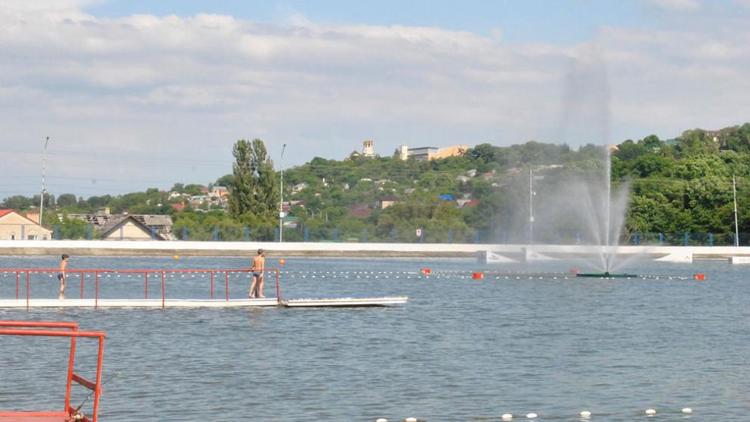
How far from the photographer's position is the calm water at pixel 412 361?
25.2m

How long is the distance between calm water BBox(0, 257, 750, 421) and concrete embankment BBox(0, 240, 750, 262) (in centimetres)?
5062

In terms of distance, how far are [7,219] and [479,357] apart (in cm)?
13866

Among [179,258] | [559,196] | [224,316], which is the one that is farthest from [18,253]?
[224,316]

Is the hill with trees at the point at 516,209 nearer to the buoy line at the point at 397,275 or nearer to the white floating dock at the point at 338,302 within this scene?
the buoy line at the point at 397,275

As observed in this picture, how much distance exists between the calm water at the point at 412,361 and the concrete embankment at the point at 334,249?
50.6 m

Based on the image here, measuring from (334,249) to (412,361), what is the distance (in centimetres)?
8545

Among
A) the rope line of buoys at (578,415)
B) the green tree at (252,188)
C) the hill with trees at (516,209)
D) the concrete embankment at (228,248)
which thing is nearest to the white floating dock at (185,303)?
the rope line of buoys at (578,415)

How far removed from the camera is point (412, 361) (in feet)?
108

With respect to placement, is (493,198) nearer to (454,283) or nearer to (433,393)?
(454,283)

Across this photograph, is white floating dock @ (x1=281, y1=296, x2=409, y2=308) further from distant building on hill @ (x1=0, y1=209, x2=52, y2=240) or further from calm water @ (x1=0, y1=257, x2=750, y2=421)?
distant building on hill @ (x1=0, y1=209, x2=52, y2=240)

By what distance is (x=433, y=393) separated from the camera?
26.9 metres

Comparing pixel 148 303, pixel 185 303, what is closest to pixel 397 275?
pixel 185 303

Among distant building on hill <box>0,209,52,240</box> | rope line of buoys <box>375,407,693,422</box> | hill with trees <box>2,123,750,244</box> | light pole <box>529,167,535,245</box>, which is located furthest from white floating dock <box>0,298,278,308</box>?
distant building on hill <box>0,209,52,240</box>

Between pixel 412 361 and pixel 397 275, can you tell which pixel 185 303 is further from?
pixel 397 275
